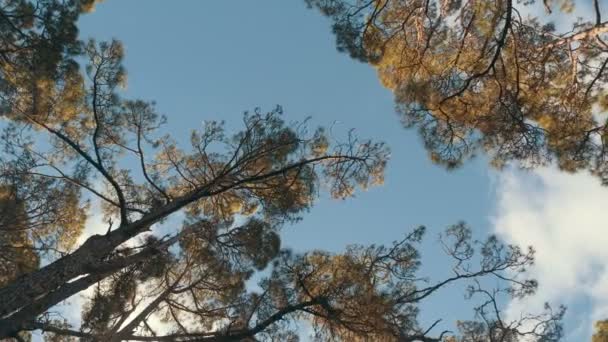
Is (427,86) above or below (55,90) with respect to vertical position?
above

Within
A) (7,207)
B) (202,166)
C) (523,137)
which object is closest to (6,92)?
(7,207)

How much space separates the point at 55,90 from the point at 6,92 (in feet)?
2.69

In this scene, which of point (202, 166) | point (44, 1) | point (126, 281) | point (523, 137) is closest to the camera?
point (44, 1)

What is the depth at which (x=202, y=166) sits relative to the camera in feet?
39.1

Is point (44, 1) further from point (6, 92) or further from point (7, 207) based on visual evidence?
point (7, 207)

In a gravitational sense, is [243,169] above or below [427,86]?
below

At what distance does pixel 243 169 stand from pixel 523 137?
5.26 m

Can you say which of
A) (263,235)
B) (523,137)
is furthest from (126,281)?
(523,137)

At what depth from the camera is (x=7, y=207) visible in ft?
36.4

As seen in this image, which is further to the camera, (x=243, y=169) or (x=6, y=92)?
(x=243, y=169)

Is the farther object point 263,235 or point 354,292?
point 263,235

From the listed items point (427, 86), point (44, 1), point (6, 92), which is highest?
point (427, 86)

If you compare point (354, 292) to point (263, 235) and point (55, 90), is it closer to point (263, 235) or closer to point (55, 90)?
point (263, 235)

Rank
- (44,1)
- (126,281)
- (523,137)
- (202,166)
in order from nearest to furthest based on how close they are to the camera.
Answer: (44,1) < (523,137) < (126,281) < (202,166)
